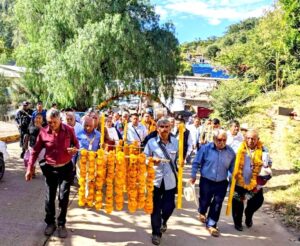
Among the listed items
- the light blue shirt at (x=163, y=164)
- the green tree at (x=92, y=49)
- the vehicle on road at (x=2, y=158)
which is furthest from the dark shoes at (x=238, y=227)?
the green tree at (x=92, y=49)

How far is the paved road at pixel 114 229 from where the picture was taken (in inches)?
211

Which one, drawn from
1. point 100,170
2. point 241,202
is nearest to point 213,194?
point 241,202

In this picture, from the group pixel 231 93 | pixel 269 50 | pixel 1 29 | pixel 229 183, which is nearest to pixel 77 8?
pixel 231 93

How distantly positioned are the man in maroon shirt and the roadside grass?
13.3 feet

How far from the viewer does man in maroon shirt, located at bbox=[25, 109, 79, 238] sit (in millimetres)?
5219

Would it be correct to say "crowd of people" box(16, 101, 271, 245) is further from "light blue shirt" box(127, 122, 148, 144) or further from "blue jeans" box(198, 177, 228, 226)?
"light blue shirt" box(127, 122, 148, 144)

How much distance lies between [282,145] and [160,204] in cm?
1028

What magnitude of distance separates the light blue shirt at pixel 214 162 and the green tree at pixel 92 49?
13756 mm

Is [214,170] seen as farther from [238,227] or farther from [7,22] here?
[7,22]

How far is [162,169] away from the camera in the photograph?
5.29 m

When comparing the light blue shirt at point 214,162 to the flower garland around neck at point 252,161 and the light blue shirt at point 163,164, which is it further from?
the light blue shirt at point 163,164

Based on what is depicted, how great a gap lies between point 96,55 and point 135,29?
2.56 metres

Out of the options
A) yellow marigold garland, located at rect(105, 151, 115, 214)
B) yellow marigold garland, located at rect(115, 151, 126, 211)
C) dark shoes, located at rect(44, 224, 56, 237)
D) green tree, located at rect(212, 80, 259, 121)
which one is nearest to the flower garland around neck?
yellow marigold garland, located at rect(115, 151, 126, 211)

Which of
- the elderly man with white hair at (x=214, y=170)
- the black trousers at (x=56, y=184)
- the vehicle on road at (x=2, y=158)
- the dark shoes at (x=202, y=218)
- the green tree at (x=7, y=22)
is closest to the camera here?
the black trousers at (x=56, y=184)
